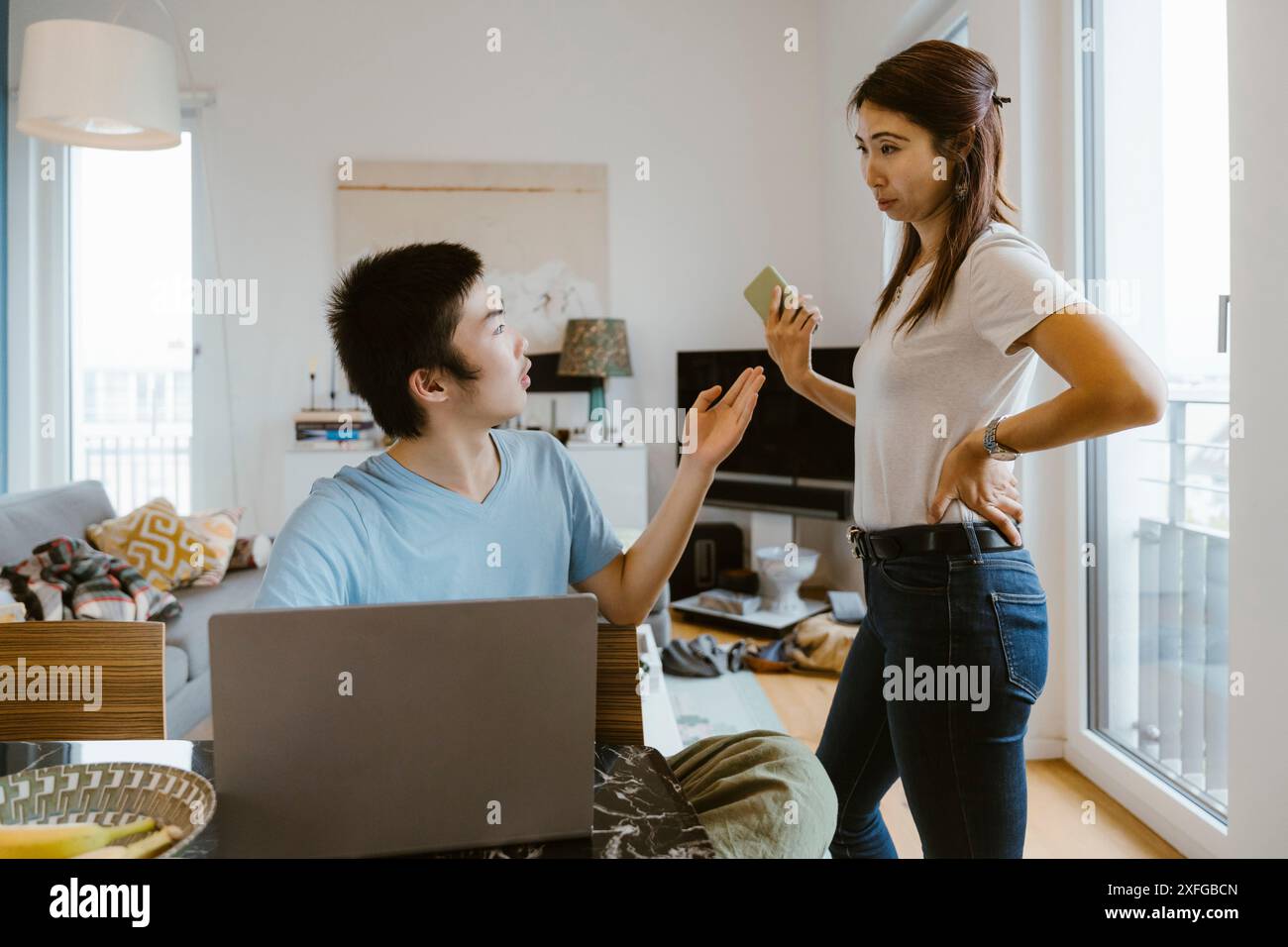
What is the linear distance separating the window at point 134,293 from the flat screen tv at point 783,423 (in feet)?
8.43

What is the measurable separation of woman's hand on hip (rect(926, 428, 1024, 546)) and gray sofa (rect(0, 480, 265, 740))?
1.80 meters

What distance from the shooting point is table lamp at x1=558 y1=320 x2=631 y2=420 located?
447 cm

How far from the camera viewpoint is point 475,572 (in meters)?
1.24

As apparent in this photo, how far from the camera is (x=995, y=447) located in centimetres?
112

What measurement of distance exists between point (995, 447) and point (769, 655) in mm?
2607

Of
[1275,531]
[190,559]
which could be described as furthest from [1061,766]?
[190,559]

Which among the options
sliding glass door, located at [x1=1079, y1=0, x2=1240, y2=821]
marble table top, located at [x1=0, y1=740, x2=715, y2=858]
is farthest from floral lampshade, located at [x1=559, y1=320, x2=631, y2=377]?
marble table top, located at [x1=0, y1=740, x2=715, y2=858]

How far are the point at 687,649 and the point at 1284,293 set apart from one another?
94.1 inches

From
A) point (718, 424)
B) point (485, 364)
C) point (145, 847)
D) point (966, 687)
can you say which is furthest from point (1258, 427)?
point (145, 847)

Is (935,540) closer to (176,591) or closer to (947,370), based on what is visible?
(947,370)

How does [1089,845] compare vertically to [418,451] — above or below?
below

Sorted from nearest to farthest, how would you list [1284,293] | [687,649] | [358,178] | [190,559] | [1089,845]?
[1284,293]
[1089,845]
[190,559]
[687,649]
[358,178]
